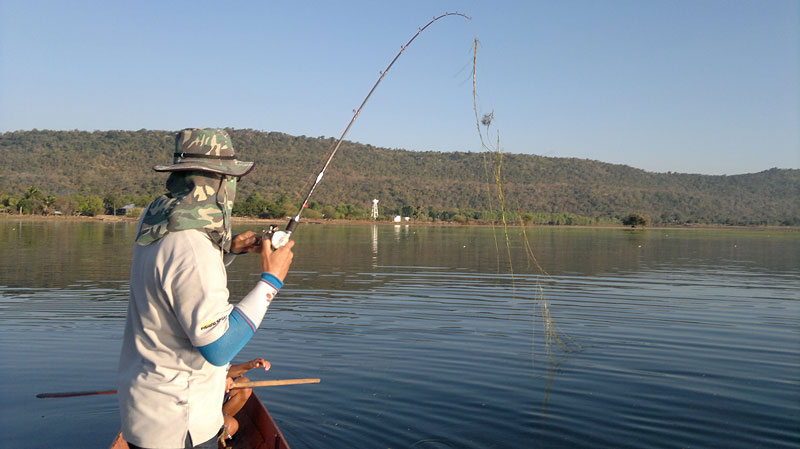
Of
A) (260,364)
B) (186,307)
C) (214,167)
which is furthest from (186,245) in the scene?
(260,364)

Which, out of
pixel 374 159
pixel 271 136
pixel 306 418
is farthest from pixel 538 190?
pixel 306 418

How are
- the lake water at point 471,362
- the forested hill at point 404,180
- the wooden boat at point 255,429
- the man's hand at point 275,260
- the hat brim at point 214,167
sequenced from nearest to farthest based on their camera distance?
the hat brim at point 214,167 → the man's hand at point 275,260 → the wooden boat at point 255,429 → the lake water at point 471,362 → the forested hill at point 404,180

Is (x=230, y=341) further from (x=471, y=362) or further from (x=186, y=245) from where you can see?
(x=471, y=362)

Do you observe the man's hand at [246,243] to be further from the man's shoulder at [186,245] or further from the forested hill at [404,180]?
the forested hill at [404,180]

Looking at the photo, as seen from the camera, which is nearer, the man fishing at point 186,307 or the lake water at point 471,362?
the man fishing at point 186,307

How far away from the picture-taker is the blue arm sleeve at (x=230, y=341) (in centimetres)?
273

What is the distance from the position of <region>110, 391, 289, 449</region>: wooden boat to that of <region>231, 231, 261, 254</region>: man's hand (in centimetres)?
238

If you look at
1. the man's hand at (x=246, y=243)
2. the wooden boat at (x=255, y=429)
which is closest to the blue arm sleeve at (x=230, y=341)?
the man's hand at (x=246, y=243)

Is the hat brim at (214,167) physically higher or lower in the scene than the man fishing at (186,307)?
higher

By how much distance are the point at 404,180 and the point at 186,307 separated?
160281 millimetres

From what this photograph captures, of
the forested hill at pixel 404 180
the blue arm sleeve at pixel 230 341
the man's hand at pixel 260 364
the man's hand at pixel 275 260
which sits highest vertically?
the forested hill at pixel 404 180

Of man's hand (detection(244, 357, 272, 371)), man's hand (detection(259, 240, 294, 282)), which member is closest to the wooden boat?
man's hand (detection(244, 357, 272, 371))

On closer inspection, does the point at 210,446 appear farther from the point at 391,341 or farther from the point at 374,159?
the point at 374,159

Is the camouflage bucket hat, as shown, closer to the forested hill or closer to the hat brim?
the hat brim
